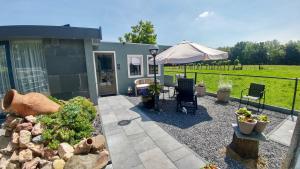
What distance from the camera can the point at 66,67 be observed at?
16.1ft

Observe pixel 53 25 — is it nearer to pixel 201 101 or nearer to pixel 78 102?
pixel 78 102

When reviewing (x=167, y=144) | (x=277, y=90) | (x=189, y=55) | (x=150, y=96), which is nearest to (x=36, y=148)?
(x=167, y=144)

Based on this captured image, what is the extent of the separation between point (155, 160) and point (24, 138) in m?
2.43

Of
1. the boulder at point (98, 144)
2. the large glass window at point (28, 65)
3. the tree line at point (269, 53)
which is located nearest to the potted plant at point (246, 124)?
the boulder at point (98, 144)

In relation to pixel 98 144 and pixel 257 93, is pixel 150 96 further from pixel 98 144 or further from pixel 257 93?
pixel 257 93

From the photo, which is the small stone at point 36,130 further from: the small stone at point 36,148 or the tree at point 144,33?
the tree at point 144,33

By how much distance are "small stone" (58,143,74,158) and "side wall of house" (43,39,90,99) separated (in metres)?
2.77

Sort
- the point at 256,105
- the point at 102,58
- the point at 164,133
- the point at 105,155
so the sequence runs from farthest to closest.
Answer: the point at 102,58, the point at 256,105, the point at 164,133, the point at 105,155

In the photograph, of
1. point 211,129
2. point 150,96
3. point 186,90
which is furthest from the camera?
point 150,96

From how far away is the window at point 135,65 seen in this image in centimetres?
764

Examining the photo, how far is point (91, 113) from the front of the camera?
407cm

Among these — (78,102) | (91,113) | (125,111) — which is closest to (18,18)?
(78,102)

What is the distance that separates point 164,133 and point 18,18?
5.95 metres

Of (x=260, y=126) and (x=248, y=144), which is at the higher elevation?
(x=260, y=126)
